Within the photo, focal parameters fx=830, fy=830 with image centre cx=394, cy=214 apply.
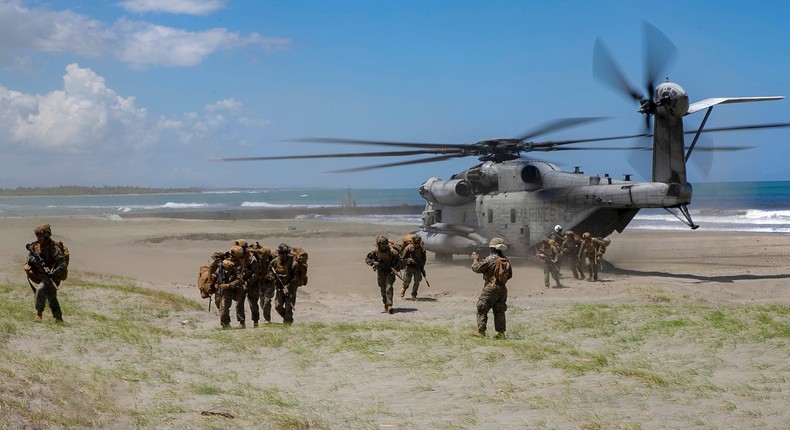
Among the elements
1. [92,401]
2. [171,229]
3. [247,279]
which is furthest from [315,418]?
A: [171,229]

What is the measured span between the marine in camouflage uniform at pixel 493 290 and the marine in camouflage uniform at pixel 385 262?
4.04 metres

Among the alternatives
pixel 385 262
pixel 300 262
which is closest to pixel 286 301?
pixel 300 262

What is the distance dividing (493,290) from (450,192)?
42.8 feet

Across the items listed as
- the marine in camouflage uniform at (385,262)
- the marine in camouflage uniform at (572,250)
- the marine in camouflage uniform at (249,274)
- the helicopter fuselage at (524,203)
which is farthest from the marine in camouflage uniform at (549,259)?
the marine in camouflage uniform at (249,274)

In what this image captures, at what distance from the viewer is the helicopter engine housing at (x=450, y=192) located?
24.5 m

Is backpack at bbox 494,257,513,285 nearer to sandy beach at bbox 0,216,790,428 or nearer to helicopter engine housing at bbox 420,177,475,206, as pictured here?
sandy beach at bbox 0,216,790,428

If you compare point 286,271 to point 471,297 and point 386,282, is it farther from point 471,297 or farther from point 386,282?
point 471,297

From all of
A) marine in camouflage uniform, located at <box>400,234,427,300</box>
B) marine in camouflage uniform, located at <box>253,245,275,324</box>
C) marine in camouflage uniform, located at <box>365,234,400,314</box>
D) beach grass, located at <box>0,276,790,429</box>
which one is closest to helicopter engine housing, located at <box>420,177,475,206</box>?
marine in camouflage uniform, located at <box>400,234,427,300</box>

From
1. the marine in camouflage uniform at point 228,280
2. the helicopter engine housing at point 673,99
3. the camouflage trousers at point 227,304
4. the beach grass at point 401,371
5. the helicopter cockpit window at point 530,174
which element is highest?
the helicopter engine housing at point 673,99

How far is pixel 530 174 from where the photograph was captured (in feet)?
76.3

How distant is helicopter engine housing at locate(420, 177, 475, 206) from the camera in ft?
80.3

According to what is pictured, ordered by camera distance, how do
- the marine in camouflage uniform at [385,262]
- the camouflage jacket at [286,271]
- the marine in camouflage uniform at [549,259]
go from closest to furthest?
1. the camouflage jacket at [286,271]
2. the marine in camouflage uniform at [385,262]
3. the marine in camouflage uniform at [549,259]

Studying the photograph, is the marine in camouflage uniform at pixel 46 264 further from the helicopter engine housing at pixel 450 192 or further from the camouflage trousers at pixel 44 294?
the helicopter engine housing at pixel 450 192

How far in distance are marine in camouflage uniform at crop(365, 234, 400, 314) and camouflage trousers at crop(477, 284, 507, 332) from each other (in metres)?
4.12
